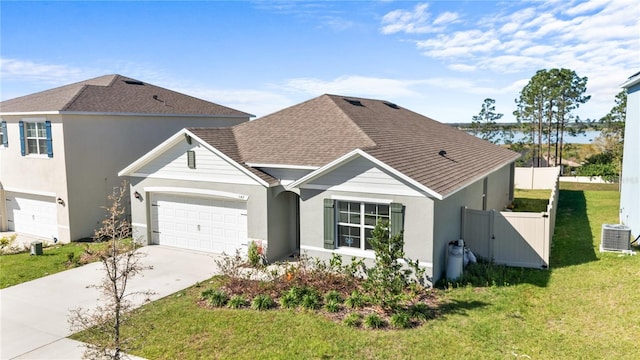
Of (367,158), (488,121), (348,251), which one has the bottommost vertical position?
(348,251)

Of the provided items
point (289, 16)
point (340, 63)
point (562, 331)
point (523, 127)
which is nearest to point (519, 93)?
point (523, 127)

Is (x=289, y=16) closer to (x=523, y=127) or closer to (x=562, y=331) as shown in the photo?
(x=562, y=331)

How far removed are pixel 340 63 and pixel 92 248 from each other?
1421cm

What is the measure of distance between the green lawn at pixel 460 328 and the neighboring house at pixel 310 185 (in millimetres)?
2205

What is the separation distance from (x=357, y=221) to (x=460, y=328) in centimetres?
442

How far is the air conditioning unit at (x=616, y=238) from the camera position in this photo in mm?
14547

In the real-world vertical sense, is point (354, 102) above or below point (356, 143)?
above

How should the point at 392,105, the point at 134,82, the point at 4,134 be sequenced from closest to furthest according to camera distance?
the point at 4,134, the point at 134,82, the point at 392,105

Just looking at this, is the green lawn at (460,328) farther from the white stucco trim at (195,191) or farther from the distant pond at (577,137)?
Answer: the distant pond at (577,137)

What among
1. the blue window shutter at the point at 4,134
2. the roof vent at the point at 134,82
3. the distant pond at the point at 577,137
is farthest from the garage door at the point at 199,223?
the distant pond at the point at 577,137

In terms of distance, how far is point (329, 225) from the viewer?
13250 mm

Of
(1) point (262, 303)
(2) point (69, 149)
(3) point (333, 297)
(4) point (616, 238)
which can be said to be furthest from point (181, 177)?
(4) point (616, 238)

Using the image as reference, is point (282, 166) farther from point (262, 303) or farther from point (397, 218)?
point (262, 303)

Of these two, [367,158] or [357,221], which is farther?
[357,221]
